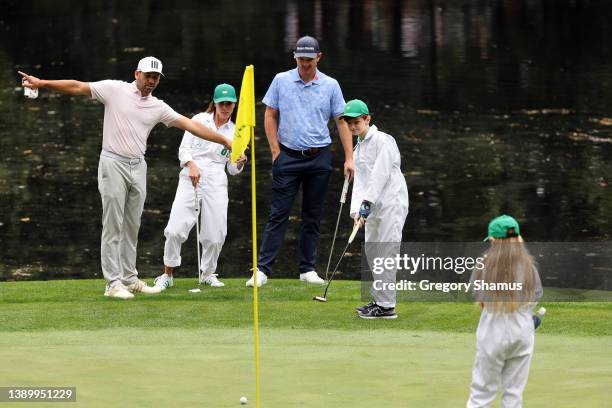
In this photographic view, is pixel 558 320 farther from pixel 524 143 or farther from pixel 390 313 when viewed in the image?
pixel 524 143

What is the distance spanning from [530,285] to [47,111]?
70.3ft

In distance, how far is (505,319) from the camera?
7.72 m

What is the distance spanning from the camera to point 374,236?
37.0 feet

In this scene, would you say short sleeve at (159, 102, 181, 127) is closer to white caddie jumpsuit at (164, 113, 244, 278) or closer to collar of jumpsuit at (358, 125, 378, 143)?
white caddie jumpsuit at (164, 113, 244, 278)

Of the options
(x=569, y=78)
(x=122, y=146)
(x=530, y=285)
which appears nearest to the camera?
(x=530, y=285)

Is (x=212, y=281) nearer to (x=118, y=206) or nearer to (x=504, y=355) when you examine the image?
(x=118, y=206)

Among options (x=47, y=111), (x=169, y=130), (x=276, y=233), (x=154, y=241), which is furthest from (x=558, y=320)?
(x=47, y=111)

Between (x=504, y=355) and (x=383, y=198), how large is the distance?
354 cm

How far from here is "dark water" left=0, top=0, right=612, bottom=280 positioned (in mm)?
19094

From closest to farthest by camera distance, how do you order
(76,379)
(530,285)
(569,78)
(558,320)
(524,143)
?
1. (530,285)
2. (76,379)
3. (558,320)
4. (524,143)
5. (569,78)

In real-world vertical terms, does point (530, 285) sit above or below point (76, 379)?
above

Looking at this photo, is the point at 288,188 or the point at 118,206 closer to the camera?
the point at 118,206

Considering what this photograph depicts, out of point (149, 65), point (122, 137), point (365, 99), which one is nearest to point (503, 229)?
point (149, 65)

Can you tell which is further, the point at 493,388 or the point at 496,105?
the point at 496,105
